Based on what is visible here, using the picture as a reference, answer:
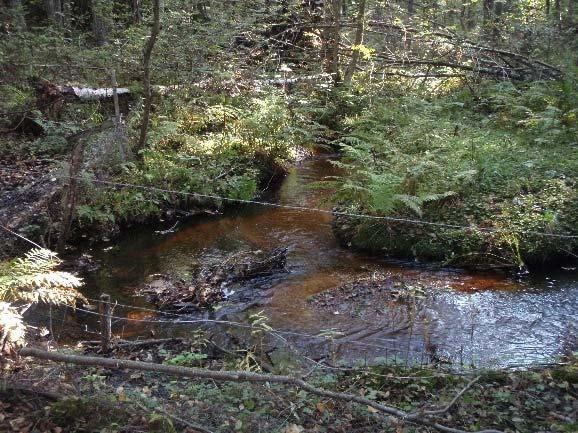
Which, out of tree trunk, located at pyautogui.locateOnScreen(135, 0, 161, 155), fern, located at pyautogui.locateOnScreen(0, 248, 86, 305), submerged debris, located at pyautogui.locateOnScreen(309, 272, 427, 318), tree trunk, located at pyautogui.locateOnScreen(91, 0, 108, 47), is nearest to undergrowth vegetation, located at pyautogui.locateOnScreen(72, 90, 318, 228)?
tree trunk, located at pyautogui.locateOnScreen(135, 0, 161, 155)

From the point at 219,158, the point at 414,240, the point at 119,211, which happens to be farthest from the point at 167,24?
the point at 414,240

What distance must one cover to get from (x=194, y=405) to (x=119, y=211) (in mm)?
6154

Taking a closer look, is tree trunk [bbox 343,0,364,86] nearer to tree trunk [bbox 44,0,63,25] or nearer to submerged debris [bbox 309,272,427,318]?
submerged debris [bbox 309,272,427,318]

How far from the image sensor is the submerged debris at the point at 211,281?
715cm

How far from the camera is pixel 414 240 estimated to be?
8.72 metres

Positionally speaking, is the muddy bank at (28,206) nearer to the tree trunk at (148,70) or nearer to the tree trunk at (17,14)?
the tree trunk at (148,70)

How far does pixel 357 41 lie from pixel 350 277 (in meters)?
10.6

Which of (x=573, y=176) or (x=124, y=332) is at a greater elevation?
(x=573, y=176)

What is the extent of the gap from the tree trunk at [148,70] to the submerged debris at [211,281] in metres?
3.78

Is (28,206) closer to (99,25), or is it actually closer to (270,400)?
(270,400)

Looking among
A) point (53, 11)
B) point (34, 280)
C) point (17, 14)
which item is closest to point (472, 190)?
point (34, 280)

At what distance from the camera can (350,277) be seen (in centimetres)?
810

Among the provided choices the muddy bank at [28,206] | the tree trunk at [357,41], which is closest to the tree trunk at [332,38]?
the tree trunk at [357,41]

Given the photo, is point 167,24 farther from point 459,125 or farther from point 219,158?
point 459,125
